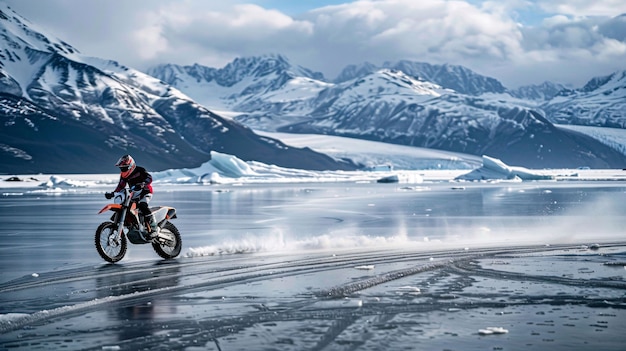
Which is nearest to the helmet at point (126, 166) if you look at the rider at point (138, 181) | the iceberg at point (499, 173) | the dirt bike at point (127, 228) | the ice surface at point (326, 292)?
the rider at point (138, 181)

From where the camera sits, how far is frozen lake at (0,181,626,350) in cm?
1047

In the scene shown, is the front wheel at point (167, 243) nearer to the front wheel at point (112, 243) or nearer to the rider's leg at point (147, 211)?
the rider's leg at point (147, 211)

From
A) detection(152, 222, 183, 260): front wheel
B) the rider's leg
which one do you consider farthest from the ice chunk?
detection(152, 222, 183, 260): front wheel

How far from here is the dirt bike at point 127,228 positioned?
1922 centimetres

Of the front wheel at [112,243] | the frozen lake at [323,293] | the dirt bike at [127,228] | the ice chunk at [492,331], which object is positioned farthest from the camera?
the front wheel at [112,243]

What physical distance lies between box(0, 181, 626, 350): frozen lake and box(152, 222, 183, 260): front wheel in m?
0.35

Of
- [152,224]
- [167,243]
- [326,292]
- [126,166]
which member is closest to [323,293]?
[326,292]

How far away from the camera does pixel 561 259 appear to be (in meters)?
19.2

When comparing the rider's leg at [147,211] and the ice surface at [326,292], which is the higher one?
the rider's leg at [147,211]

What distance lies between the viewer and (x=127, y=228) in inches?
779

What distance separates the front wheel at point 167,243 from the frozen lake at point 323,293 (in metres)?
0.35

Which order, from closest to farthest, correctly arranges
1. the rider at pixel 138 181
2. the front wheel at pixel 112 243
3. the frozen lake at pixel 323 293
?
the frozen lake at pixel 323 293, the rider at pixel 138 181, the front wheel at pixel 112 243

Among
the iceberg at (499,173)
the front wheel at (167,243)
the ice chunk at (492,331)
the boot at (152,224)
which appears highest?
the iceberg at (499,173)

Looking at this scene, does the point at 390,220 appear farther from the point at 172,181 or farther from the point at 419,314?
the point at 172,181
